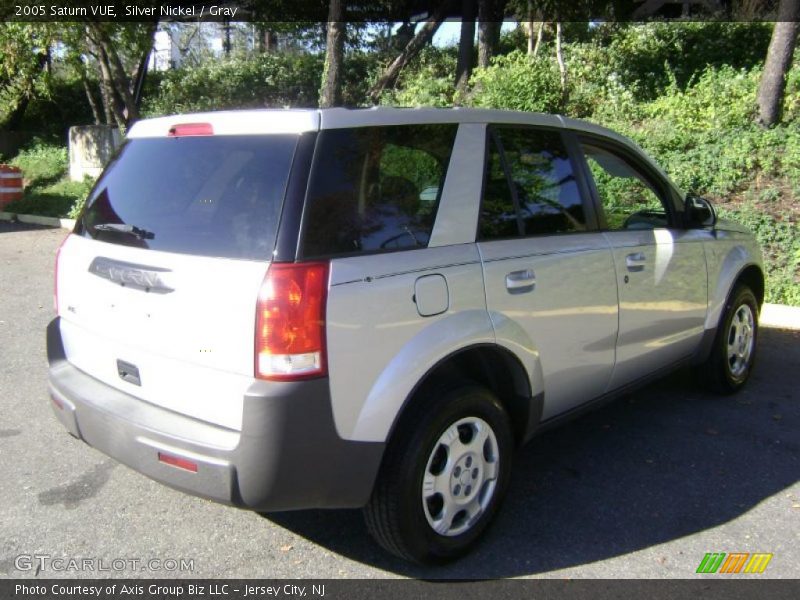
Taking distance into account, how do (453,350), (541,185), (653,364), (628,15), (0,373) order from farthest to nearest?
1. (628,15)
2. (0,373)
3. (653,364)
4. (541,185)
5. (453,350)

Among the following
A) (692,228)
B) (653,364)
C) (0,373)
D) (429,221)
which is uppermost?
(429,221)

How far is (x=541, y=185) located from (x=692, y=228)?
4.58 feet

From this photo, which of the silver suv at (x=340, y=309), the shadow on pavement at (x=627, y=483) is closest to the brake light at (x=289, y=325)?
the silver suv at (x=340, y=309)

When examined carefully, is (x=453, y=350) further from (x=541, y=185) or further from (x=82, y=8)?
(x=82, y=8)

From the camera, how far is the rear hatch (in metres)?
2.55

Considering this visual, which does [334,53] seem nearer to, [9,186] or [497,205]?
[9,186]

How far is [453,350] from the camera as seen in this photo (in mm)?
2875

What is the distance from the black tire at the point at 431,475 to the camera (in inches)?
109

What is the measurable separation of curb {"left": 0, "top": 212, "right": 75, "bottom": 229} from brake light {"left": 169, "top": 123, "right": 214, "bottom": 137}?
36.6 ft

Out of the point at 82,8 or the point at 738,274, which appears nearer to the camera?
the point at 738,274

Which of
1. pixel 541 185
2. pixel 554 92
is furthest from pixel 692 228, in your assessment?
pixel 554 92

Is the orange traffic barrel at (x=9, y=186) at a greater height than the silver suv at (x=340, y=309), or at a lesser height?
lesser

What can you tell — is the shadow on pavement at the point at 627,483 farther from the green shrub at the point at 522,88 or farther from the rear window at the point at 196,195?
the green shrub at the point at 522,88

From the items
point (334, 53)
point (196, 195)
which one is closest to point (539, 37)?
point (334, 53)
